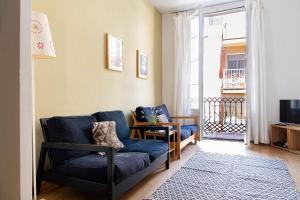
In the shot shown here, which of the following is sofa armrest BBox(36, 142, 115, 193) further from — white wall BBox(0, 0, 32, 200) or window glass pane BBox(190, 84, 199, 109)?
window glass pane BBox(190, 84, 199, 109)

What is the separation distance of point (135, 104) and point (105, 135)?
1.64 meters

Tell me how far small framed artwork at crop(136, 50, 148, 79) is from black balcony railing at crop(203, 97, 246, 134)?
8.65 feet

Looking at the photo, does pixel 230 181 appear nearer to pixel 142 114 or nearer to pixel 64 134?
pixel 142 114

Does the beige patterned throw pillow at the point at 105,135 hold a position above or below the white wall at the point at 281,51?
below

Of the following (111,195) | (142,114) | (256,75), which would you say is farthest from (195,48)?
(111,195)

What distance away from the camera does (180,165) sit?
3119 millimetres

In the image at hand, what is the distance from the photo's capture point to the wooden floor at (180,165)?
215 cm

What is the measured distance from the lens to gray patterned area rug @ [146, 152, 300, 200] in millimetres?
2135

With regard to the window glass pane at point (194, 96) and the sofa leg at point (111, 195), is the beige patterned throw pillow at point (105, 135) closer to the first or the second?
the sofa leg at point (111, 195)

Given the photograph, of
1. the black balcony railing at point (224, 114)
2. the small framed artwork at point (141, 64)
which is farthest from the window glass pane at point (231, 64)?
the small framed artwork at point (141, 64)

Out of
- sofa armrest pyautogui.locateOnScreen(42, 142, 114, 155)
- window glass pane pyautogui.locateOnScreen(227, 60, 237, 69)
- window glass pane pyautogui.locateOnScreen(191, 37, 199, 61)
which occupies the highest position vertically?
window glass pane pyautogui.locateOnScreen(227, 60, 237, 69)

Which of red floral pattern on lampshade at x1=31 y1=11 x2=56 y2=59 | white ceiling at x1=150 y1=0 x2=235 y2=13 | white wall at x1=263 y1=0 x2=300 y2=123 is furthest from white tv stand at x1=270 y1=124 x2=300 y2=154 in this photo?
red floral pattern on lampshade at x1=31 y1=11 x2=56 y2=59

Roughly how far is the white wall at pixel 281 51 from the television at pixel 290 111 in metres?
0.24

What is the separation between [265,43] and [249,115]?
1.49 meters
